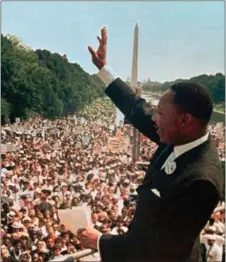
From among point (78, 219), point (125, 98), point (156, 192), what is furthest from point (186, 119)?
point (78, 219)

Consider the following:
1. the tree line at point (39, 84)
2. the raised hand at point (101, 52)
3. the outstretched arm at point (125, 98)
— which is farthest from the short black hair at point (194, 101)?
the tree line at point (39, 84)

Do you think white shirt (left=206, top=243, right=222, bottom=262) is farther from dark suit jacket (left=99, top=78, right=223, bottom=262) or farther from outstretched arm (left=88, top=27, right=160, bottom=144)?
dark suit jacket (left=99, top=78, right=223, bottom=262)

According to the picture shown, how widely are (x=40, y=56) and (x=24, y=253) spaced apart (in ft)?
27.0

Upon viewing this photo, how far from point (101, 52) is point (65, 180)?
7364mm

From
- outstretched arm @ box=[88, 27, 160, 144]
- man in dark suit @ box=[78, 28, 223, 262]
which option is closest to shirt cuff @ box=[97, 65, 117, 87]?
outstretched arm @ box=[88, 27, 160, 144]

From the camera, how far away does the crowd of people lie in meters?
4.49

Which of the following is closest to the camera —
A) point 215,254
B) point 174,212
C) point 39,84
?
point 174,212

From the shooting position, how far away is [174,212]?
100 cm

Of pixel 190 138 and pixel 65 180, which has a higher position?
pixel 190 138

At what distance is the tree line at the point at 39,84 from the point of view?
1040 centimetres

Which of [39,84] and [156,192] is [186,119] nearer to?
[156,192]

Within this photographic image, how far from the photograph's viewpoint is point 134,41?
11.5 metres

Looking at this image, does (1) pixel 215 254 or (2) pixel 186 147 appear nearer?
(2) pixel 186 147

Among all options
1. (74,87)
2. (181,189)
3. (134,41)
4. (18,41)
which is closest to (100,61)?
(181,189)
